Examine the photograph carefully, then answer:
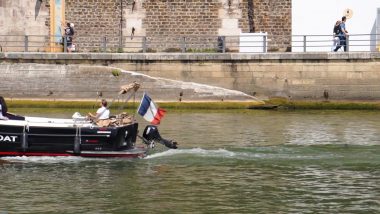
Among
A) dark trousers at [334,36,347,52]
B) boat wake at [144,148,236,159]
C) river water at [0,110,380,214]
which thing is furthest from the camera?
dark trousers at [334,36,347,52]

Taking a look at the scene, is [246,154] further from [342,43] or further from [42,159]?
[342,43]

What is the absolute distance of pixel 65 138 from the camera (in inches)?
944

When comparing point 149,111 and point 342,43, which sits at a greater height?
point 342,43

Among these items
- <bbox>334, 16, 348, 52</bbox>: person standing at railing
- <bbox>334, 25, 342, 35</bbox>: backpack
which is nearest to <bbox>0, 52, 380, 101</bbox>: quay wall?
<bbox>334, 16, 348, 52</bbox>: person standing at railing

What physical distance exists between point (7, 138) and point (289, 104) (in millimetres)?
15878

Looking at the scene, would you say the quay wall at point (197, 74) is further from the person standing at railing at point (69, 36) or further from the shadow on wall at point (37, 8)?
the shadow on wall at point (37, 8)

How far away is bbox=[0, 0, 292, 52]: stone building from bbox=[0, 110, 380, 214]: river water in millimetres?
11712

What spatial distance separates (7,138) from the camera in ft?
78.4

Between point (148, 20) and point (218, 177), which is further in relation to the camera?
point (148, 20)

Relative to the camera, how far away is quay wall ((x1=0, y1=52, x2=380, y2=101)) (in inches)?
1481

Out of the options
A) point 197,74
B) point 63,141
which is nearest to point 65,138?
point 63,141

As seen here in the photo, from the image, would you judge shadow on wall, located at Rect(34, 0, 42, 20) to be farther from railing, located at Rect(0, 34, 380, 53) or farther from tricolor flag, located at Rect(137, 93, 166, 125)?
tricolor flag, located at Rect(137, 93, 166, 125)

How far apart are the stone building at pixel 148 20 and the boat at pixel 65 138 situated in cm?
1711

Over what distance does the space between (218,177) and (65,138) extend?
4.30 m
